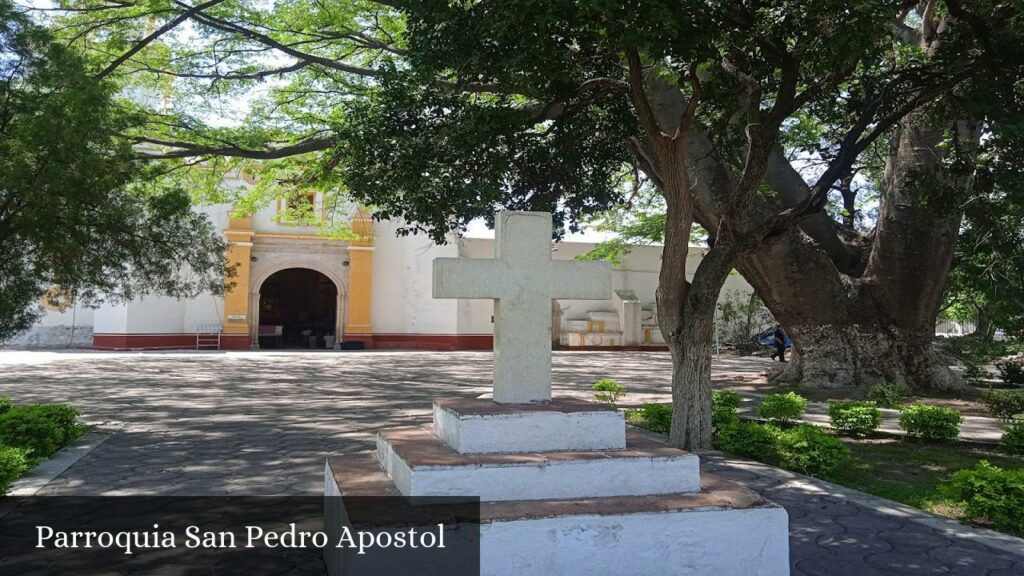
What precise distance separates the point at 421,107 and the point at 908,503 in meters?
5.11

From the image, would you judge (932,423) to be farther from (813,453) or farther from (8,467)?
(8,467)

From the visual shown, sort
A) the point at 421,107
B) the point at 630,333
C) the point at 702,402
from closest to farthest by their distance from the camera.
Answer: the point at 702,402 < the point at 421,107 < the point at 630,333

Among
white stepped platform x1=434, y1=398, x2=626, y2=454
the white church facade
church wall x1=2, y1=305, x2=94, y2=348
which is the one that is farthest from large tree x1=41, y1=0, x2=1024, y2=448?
church wall x1=2, y1=305, x2=94, y2=348

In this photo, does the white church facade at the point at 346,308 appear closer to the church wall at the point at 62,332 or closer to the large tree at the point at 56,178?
the church wall at the point at 62,332

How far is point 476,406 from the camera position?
3531 millimetres

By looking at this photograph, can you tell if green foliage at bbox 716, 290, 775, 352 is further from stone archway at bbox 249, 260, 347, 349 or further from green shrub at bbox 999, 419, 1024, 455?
green shrub at bbox 999, 419, 1024, 455

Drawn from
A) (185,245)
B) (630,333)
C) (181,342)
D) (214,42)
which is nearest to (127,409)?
(185,245)

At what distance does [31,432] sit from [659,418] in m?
5.48

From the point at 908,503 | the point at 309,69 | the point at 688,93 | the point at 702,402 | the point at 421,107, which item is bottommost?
the point at 908,503

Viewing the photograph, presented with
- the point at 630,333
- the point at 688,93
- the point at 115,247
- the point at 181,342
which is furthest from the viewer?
the point at 630,333

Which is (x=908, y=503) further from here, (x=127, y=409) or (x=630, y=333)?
(x=630, y=333)

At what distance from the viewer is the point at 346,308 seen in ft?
74.3
